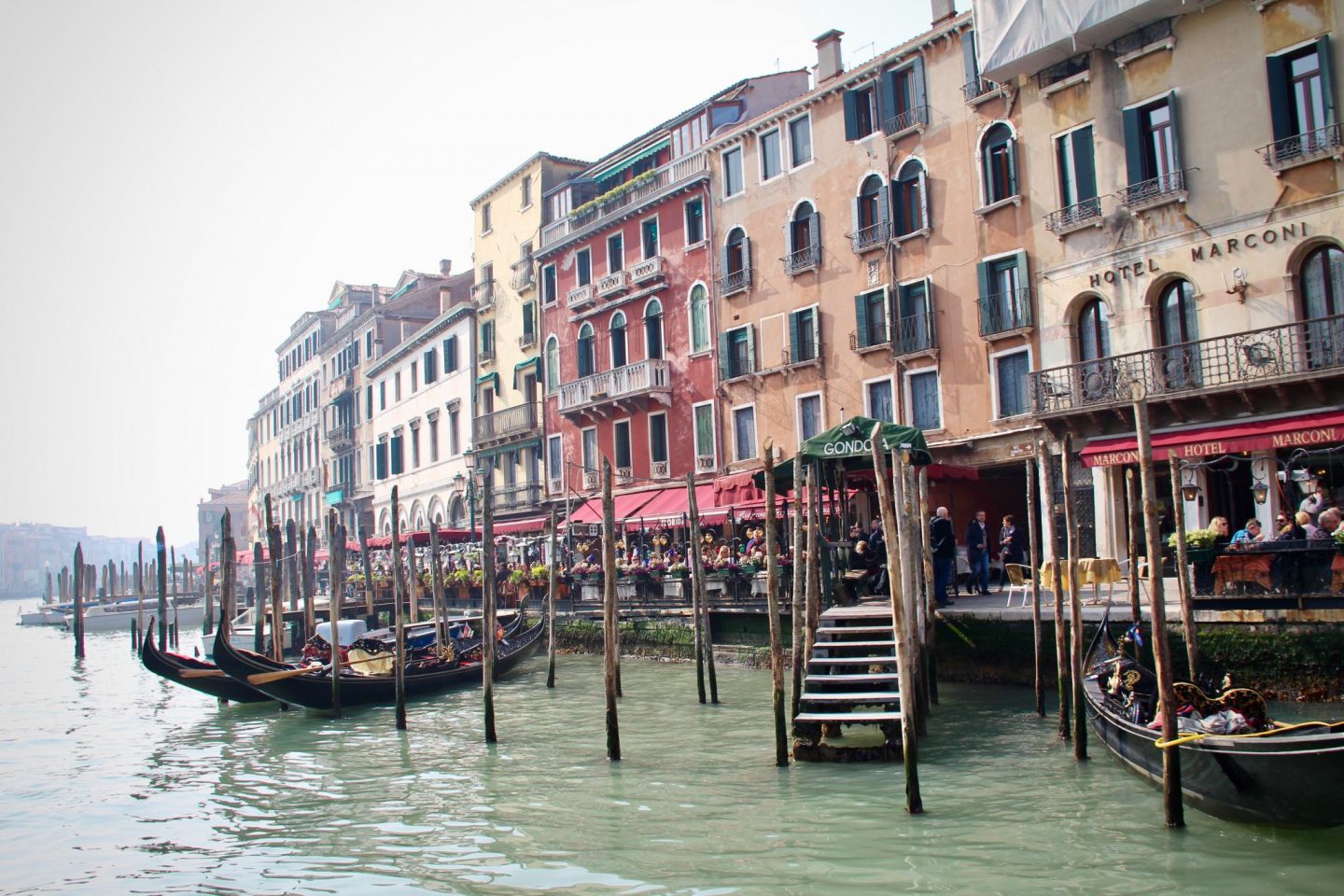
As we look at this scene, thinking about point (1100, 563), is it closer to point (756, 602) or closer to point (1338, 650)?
point (1338, 650)

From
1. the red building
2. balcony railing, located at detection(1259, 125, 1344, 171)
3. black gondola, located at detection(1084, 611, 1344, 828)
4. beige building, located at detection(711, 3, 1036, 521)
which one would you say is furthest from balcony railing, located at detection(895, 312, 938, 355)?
black gondola, located at detection(1084, 611, 1344, 828)

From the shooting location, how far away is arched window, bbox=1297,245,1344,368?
1589 centimetres

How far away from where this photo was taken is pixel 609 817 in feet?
32.4

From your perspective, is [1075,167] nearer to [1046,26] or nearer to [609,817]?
[1046,26]

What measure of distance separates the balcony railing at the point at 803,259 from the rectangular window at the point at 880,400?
3.13 metres

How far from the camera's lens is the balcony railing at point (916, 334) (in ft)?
72.1

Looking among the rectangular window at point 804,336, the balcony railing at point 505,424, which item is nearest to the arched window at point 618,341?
the balcony railing at point 505,424

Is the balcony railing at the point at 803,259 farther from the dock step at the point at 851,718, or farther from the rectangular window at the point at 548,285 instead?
the dock step at the point at 851,718

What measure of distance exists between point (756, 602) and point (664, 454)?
10135mm

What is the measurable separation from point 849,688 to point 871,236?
42.8 feet

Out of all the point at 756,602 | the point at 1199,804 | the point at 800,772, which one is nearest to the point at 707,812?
the point at 800,772

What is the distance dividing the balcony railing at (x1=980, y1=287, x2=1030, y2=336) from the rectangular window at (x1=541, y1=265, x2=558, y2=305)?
16.0 meters

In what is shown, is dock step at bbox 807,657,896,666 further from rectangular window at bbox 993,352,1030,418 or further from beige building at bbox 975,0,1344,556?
rectangular window at bbox 993,352,1030,418

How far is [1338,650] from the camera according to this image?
1211cm
